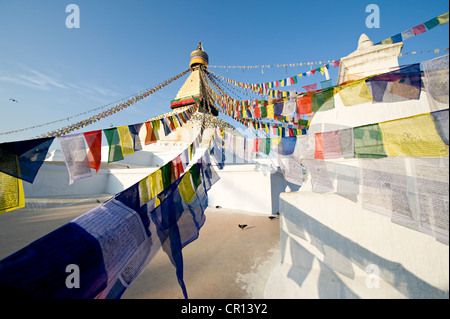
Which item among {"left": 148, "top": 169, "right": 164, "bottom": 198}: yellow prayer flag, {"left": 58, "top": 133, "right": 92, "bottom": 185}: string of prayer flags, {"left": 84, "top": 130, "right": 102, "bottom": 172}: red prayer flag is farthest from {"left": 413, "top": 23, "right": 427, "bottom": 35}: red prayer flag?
{"left": 58, "top": 133, "right": 92, "bottom": 185}: string of prayer flags

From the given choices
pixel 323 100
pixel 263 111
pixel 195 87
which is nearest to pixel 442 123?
pixel 323 100

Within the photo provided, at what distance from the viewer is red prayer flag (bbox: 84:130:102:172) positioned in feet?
10.5

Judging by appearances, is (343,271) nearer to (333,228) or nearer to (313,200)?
(333,228)

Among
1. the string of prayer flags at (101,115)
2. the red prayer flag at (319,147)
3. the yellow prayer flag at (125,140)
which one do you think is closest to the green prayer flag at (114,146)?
the yellow prayer flag at (125,140)

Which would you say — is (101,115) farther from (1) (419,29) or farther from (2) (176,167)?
(1) (419,29)

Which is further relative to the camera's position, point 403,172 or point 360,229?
point 360,229

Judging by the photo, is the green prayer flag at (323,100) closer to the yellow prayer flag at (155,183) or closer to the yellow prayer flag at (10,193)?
the yellow prayer flag at (155,183)

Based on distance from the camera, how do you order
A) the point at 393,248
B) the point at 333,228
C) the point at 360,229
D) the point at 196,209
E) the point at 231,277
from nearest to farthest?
1. the point at 393,248
2. the point at 360,229
3. the point at 333,228
4. the point at 196,209
5. the point at 231,277

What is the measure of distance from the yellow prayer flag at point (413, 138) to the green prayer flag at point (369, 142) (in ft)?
0.17

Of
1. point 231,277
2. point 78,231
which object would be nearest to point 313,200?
point 231,277

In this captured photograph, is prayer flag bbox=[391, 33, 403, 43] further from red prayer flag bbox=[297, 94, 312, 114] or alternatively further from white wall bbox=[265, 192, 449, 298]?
white wall bbox=[265, 192, 449, 298]

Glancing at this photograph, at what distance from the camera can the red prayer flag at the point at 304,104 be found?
376cm

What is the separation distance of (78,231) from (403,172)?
3522 mm
